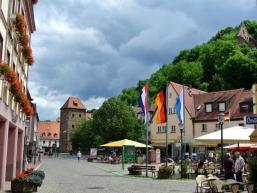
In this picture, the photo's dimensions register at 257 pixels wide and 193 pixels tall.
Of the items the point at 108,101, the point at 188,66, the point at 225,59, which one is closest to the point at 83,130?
the point at 108,101

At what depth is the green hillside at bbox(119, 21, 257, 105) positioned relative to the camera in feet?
249

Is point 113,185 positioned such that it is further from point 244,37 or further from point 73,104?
point 73,104

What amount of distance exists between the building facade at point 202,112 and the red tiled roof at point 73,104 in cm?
6350

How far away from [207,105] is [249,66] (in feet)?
64.2

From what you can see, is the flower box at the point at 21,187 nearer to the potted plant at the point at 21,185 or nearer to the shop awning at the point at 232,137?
the potted plant at the point at 21,185

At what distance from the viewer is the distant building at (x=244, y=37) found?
342ft

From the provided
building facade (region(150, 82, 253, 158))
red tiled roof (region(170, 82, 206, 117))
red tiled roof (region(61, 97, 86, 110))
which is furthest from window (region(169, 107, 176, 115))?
red tiled roof (region(61, 97, 86, 110))

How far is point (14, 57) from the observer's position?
1959 centimetres

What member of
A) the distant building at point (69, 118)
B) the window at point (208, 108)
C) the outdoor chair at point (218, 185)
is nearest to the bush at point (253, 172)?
the outdoor chair at point (218, 185)

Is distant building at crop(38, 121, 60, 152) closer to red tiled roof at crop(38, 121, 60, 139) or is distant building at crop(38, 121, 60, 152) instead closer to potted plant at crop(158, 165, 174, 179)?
red tiled roof at crop(38, 121, 60, 139)

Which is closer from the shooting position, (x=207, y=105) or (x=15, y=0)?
(x=15, y=0)

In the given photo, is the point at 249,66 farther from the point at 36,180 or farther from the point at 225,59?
the point at 36,180

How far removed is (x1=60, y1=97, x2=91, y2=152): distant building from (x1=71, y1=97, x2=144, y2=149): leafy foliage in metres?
46.6

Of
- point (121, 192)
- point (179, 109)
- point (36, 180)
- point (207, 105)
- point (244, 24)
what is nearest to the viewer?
point (36, 180)
